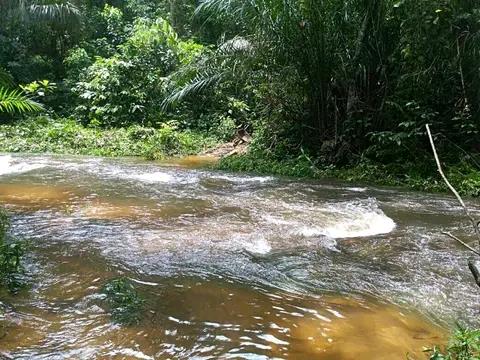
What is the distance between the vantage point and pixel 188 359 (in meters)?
2.56

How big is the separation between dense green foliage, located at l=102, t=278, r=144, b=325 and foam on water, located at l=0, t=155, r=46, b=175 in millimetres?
5952

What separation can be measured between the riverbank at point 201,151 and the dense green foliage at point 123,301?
17.4ft

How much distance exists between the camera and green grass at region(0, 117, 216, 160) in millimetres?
11695

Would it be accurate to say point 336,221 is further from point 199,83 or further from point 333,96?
point 199,83

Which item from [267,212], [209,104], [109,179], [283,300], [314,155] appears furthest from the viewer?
[209,104]

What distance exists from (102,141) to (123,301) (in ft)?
32.3

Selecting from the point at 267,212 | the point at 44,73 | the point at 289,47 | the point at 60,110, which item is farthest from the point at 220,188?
the point at 44,73

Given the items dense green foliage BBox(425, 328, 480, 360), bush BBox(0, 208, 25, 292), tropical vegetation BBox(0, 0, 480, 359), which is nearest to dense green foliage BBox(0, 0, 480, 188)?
tropical vegetation BBox(0, 0, 480, 359)

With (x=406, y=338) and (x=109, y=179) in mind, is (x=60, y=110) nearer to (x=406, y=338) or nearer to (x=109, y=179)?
(x=109, y=179)

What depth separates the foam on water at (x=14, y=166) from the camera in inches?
340

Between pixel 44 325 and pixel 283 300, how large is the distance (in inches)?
58.6

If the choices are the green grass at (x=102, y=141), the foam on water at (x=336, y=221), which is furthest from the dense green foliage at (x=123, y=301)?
the green grass at (x=102, y=141)

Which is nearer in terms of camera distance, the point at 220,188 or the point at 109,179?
the point at 220,188

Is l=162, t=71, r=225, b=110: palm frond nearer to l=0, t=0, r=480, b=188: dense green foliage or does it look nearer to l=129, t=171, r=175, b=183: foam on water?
l=0, t=0, r=480, b=188: dense green foliage
